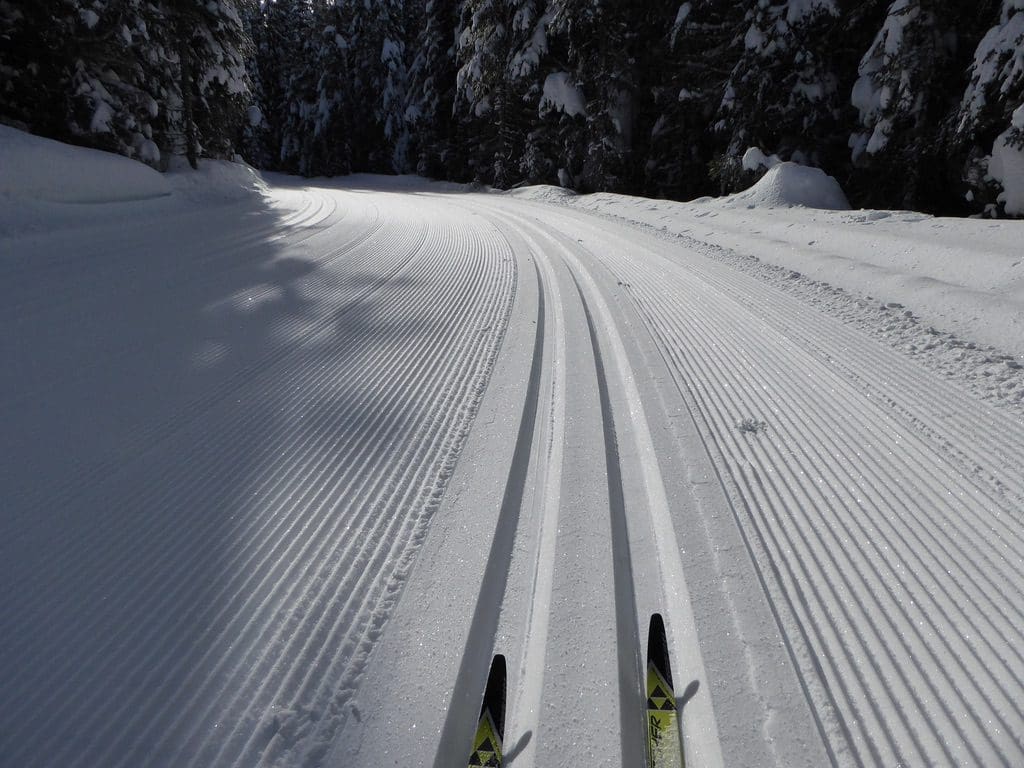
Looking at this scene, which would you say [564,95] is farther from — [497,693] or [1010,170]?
[497,693]

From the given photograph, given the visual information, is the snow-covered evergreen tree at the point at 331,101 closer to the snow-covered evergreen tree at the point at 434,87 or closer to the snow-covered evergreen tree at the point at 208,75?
the snow-covered evergreen tree at the point at 434,87

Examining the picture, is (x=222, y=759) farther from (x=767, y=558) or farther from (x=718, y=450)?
(x=718, y=450)

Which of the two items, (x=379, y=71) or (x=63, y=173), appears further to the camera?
(x=379, y=71)

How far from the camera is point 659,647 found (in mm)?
1662

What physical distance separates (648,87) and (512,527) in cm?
1897

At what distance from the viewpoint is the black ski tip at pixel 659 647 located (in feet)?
5.27

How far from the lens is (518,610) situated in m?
1.85

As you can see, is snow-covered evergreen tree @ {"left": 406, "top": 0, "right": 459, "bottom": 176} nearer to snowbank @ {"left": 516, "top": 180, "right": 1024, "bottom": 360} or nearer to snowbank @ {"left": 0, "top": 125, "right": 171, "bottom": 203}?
snowbank @ {"left": 0, "top": 125, "right": 171, "bottom": 203}

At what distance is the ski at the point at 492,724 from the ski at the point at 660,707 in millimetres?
394

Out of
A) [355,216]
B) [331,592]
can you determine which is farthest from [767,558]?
[355,216]

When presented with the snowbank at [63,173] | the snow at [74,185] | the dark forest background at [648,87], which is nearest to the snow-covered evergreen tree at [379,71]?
the dark forest background at [648,87]

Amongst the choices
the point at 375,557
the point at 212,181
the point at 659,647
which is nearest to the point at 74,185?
the point at 212,181

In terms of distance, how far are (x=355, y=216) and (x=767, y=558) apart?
11.2 m

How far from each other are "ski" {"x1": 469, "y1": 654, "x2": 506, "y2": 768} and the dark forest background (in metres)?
9.44
